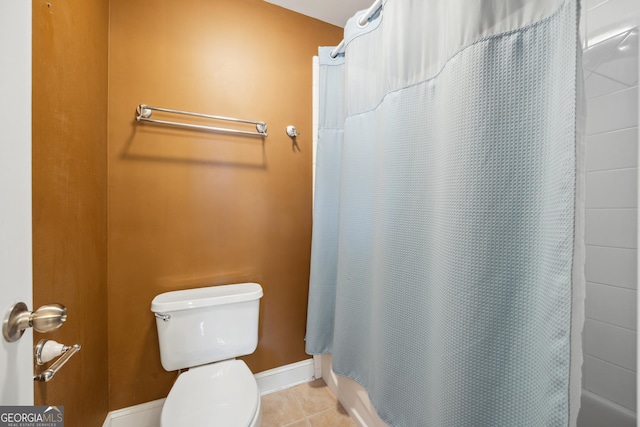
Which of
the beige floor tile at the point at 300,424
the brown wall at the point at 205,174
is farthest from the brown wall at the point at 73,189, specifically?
the beige floor tile at the point at 300,424

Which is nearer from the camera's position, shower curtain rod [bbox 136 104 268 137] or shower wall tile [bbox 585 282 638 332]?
shower wall tile [bbox 585 282 638 332]

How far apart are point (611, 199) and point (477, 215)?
73 cm

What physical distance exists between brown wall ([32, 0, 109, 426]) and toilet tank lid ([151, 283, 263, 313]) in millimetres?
253

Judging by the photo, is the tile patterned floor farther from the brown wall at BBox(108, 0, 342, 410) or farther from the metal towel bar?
the metal towel bar

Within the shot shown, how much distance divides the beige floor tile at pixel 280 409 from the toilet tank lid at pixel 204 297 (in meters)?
0.69

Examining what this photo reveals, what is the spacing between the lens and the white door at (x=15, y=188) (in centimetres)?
40

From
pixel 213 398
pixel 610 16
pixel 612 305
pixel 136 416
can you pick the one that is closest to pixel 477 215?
pixel 612 305

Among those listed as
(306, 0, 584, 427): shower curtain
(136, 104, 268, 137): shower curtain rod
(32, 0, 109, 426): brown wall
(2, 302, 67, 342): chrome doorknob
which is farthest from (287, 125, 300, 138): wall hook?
(2, 302, 67, 342): chrome doorknob

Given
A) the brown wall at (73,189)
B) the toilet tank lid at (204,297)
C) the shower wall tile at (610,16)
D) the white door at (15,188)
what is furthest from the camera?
the toilet tank lid at (204,297)

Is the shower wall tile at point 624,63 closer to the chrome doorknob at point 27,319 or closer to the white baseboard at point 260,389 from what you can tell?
the chrome doorknob at point 27,319

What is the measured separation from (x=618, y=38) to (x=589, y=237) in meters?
0.72

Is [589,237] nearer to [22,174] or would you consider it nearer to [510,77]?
[510,77]

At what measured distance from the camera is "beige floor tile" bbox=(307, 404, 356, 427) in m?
1.31

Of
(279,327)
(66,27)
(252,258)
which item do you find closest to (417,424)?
(279,327)
